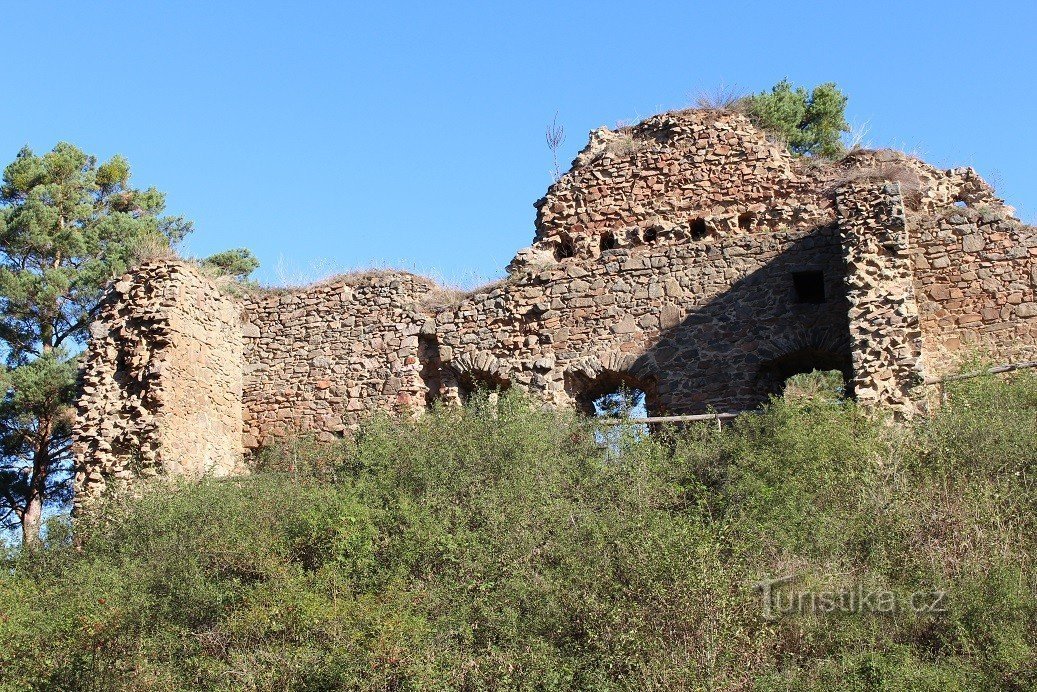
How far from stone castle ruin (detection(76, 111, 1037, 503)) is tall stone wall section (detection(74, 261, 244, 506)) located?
3 cm

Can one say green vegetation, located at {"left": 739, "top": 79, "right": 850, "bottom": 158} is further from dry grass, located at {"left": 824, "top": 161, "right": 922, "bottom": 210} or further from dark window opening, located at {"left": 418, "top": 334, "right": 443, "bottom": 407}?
dark window opening, located at {"left": 418, "top": 334, "right": 443, "bottom": 407}

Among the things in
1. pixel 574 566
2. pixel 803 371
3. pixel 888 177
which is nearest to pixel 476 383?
pixel 803 371

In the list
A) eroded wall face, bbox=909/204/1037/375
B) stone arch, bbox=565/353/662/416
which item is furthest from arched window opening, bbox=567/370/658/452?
eroded wall face, bbox=909/204/1037/375

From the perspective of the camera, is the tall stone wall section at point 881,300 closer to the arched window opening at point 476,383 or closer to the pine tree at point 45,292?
the arched window opening at point 476,383

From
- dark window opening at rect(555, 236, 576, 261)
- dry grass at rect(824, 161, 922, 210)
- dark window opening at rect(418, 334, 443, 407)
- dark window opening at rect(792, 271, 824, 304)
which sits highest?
dry grass at rect(824, 161, 922, 210)

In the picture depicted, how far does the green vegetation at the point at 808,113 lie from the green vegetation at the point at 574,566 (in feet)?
34.9

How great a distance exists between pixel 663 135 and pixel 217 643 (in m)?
9.51

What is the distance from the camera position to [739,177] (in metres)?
16.5

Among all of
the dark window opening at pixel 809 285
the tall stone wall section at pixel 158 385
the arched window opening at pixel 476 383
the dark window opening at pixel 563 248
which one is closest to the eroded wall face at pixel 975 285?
the dark window opening at pixel 809 285

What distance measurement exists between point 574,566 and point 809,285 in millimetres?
6226

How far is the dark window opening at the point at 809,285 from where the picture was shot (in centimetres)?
1522

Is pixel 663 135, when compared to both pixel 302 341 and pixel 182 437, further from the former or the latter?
pixel 182 437

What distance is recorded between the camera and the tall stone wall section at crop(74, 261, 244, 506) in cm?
1509

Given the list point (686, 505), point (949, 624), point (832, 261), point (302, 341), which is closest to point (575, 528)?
point (686, 505)
